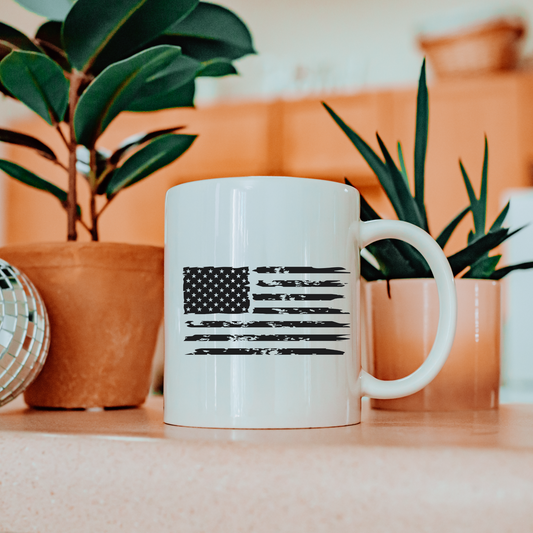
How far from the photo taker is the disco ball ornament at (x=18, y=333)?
1.24 feet

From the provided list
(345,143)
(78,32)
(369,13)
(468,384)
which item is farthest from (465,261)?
(369,13)

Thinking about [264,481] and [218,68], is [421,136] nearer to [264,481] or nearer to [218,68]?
[218,68]

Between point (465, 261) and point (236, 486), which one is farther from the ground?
point (465, 261)

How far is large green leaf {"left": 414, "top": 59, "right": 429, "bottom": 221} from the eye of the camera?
47 cm

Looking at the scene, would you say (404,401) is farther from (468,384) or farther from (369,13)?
(369,13)

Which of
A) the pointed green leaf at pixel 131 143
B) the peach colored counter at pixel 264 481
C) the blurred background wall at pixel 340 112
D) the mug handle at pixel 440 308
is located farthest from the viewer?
the blurred background wall at pixel 340 112

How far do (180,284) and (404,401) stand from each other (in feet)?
0.68

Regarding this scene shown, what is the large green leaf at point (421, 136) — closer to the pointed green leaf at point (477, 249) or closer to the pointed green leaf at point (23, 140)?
the pointed green leaf at point (477, 249)

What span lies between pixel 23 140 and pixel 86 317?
0.19m

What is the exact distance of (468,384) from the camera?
45 centimetres

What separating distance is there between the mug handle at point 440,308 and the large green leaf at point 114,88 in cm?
20

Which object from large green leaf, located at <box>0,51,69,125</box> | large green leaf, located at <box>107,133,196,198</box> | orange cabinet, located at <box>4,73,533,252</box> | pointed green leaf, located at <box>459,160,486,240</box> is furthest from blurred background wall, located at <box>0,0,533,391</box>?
large green leaf, located at <box>0,51,69,125</box>

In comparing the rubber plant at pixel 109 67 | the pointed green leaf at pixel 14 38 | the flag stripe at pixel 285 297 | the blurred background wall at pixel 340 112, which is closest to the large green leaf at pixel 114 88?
the rubber plant at pixel 109 67

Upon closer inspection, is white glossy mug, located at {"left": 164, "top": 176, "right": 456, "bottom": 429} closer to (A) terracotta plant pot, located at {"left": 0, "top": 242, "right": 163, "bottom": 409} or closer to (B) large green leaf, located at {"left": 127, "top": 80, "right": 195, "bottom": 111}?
(A) terracotta plant pot, located at {"left": 0, "top": 242, "right": 163, "bottom": 409}
